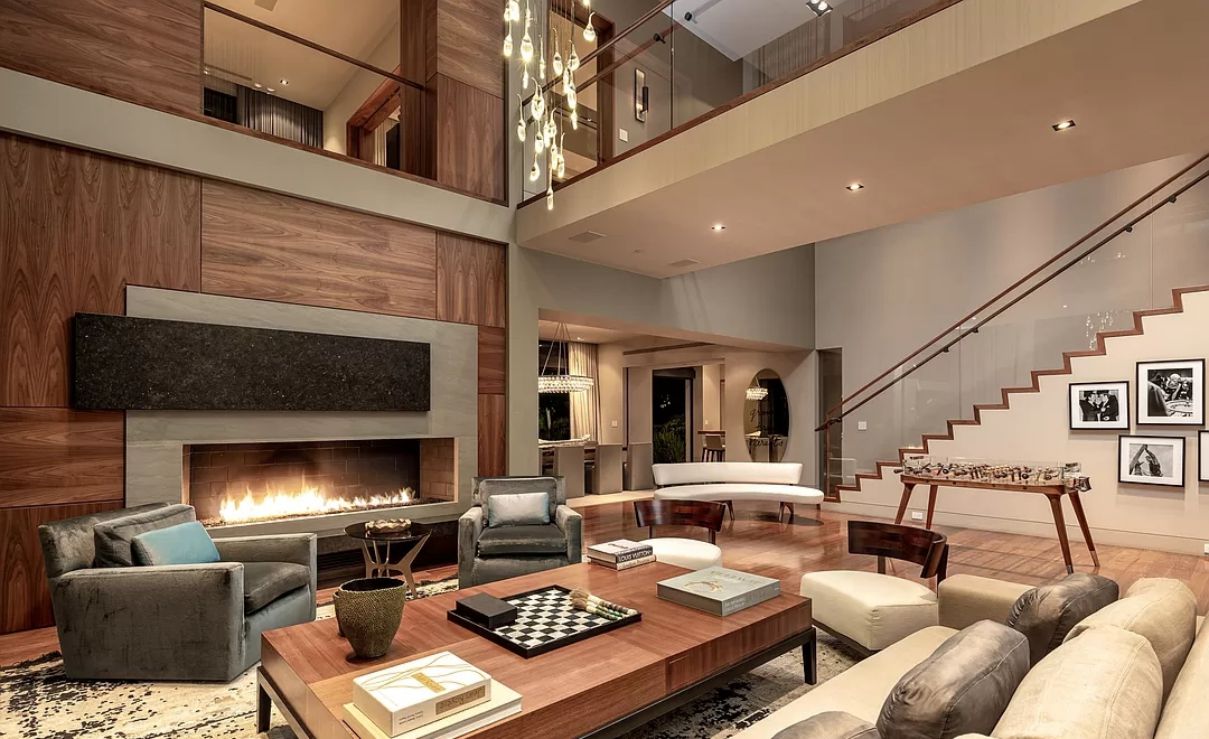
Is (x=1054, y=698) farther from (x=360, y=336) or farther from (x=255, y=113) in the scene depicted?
(x=255, y=113)

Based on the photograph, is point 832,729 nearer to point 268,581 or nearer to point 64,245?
point 268,581

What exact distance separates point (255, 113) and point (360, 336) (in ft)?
14.6

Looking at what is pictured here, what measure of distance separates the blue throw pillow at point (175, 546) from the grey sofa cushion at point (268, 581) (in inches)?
9.2

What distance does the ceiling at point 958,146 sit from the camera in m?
2.99

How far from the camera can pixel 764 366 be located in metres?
10.3

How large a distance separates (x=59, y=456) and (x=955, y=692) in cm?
481

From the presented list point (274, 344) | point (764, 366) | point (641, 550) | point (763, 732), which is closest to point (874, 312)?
point (764, 366)

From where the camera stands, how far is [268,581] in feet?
10.9

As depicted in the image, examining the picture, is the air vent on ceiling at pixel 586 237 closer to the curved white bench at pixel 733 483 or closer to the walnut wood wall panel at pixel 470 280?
the walnut wood wall panel at pixel 470 280

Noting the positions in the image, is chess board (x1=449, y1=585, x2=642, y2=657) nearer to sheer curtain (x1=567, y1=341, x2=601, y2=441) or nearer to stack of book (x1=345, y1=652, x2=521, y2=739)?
stack of book (x1=345, y1=652, x2=521, y2=739)

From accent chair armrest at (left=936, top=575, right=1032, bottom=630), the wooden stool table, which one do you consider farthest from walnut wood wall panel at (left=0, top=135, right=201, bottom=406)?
the wooden stool table

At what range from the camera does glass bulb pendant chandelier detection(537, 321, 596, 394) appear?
8.12 meters

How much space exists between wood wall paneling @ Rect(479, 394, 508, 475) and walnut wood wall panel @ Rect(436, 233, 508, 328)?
75 cm

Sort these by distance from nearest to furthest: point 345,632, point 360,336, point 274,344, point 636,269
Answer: point 345,632
point 274,344
point 360,336
point 636,269
